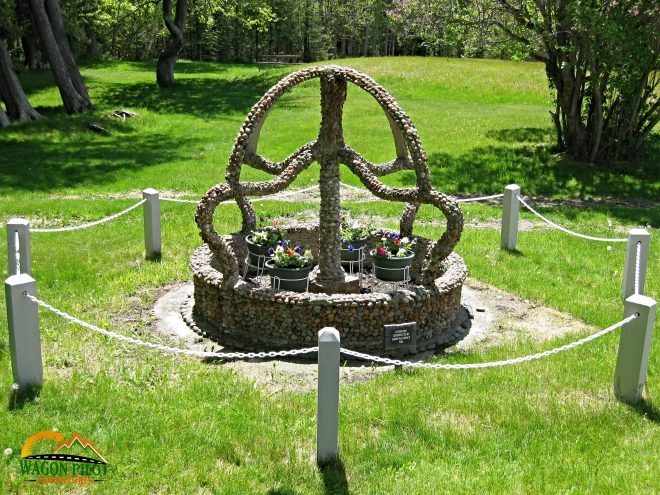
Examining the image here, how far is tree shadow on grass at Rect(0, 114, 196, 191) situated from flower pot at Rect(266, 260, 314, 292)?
1099 centimetres

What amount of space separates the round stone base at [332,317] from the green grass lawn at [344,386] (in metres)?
0.71

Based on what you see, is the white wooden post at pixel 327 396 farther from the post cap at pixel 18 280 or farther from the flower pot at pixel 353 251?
the flower pot at pixel 353 251

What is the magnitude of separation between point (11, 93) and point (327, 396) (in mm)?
21986

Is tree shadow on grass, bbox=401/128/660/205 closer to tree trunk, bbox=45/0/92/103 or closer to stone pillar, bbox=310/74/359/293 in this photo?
stone pillar, bbox=310/74/359/293

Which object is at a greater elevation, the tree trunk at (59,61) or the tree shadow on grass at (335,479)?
the tree trunk at (59,61)

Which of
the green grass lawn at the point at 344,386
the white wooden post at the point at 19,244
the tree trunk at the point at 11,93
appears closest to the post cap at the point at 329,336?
Answer: the green grass lawn at the point at 344,386

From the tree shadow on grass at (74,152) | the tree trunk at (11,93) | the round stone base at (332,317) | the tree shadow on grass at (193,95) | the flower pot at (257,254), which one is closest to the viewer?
the round stone base at (332,317)

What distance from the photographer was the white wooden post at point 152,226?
11234mm

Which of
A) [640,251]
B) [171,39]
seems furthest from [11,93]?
[640,251]

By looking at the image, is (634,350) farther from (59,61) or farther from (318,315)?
(59,61)

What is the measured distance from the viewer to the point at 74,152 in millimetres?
21234

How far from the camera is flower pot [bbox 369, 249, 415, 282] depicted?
928 centimetres

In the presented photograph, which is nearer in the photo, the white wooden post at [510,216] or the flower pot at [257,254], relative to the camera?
the flower pot at [257,254]

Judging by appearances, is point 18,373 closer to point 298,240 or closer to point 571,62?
point 298,240
